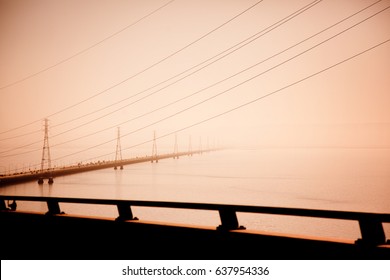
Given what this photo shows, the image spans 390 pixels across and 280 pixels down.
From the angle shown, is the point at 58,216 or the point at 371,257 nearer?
the point at 371,257

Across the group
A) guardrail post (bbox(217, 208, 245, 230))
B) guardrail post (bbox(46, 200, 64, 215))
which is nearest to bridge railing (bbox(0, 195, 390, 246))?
guardrail post (bbox(217, 208, 245, 230))

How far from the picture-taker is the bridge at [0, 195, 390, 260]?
5.18 metres

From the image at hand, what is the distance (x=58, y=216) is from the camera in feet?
25.8

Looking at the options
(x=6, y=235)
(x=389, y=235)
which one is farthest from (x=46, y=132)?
(x=6, y=235)

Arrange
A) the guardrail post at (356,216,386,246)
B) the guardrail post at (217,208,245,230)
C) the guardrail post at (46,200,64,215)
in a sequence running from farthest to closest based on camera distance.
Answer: the guardrail post at (46,200,64,215), the guardrail post at (217,208,245,230), the guardrail post at (356,216,386,246)

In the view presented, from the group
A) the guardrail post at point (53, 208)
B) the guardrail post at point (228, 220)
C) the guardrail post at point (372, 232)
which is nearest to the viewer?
the guardrail post at point (372, 232)

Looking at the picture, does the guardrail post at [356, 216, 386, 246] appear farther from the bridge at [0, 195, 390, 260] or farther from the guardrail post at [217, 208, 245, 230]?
the guardrail post at [217, 208, 245, 230]

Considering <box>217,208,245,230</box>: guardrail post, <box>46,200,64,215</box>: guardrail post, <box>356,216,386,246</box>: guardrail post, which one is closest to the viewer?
<box>356,216,386,246</box>: guardrail post

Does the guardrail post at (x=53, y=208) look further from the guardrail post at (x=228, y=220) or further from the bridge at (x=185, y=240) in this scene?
the guardrail post at (x=228, y=220)

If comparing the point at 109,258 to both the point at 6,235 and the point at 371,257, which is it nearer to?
the point at 6,235

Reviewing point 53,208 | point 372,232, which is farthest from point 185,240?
point 53,208

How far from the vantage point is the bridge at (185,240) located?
5.18 metres

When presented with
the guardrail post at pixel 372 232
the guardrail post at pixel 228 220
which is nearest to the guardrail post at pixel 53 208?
the guardrail post at pixel 228 220
